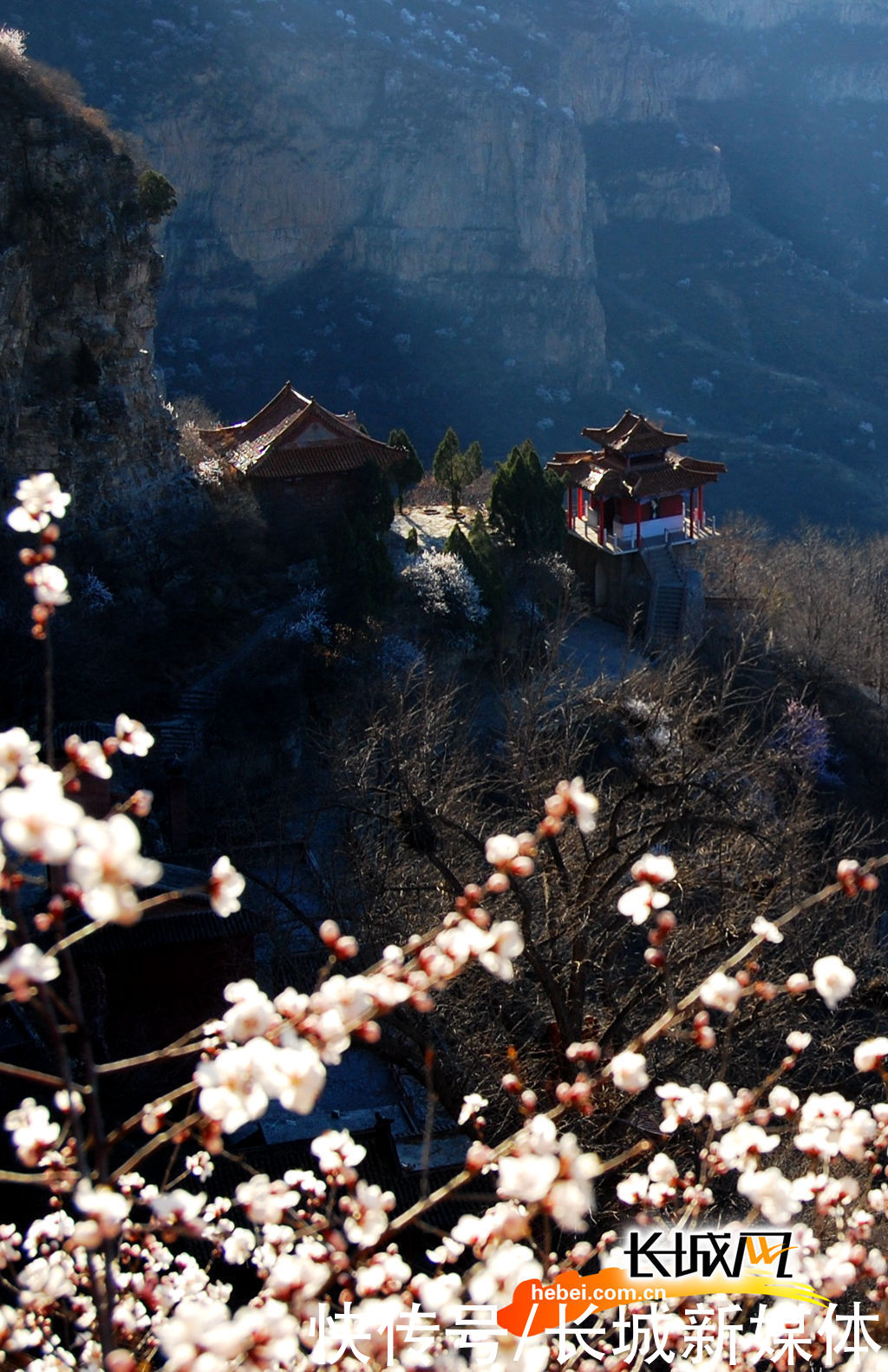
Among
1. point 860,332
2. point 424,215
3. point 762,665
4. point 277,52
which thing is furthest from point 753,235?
point 762,665

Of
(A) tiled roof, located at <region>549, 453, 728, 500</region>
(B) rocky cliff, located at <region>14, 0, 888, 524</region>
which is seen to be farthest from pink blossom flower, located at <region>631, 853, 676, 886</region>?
(B) rocky cliff, located at <region>14, 0, 888, 524</region>

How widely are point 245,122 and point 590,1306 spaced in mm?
46307

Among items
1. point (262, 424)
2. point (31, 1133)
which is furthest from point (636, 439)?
point (31, 1133)

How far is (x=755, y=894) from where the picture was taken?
7.73 m

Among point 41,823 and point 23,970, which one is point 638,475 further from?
point 41,823

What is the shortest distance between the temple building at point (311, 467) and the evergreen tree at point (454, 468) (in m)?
3.97

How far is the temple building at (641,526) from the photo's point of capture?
1953 cm

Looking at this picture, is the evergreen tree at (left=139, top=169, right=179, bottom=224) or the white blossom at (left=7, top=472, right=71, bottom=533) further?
the evergreen tree at (left=139, top=169, right=179, bottom=224)

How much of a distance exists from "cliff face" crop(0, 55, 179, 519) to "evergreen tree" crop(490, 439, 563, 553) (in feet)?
18.4

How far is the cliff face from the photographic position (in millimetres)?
14570

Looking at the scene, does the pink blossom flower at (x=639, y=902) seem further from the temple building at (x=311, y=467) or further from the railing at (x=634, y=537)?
the railing at (x=634, y=537)

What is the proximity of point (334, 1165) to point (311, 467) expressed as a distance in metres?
15.3

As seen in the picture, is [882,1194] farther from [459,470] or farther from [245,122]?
[245,122]

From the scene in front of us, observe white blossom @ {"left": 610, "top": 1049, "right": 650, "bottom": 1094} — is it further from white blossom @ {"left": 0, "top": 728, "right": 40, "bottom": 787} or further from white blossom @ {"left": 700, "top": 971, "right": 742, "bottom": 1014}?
white blossom @ {"left": 0, "top": 728, "right": 40, "bottom": 787}
